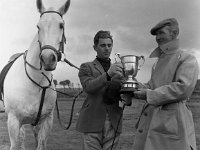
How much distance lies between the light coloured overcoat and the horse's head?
55.4 inches

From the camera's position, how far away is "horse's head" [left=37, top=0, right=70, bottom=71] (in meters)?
4.07

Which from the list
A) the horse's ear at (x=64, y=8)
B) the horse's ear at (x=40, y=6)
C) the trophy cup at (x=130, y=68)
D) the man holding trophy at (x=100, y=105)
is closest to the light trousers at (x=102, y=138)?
the man holding trophy at (x=100, y=105)

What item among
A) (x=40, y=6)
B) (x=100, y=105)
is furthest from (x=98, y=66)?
(x=40, y=6)

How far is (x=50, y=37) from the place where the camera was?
425 cm

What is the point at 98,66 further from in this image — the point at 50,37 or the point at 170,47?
the point at 170,47

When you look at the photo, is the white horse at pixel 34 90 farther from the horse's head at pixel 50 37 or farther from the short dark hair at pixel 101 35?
the short dark hair at pixel 101 35

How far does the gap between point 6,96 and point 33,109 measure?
0.58m

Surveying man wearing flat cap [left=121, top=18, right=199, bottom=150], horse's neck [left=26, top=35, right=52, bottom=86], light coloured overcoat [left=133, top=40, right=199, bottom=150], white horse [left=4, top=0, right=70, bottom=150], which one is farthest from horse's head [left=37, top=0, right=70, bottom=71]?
light coloured overcoat [left=133, top=40, right=199, bottom=150]

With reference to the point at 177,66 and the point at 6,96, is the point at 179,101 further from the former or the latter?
the point at 6,96

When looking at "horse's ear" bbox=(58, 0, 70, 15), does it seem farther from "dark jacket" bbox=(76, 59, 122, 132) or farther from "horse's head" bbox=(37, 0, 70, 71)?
"dark jacket" bbox=(76, 59, 122, 132)

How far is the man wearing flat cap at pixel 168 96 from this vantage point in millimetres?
Result: 3082

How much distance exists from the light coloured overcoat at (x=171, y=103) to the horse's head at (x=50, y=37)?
4.62ft

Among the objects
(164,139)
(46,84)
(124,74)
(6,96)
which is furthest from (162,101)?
(6,96)

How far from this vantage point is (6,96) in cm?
504
